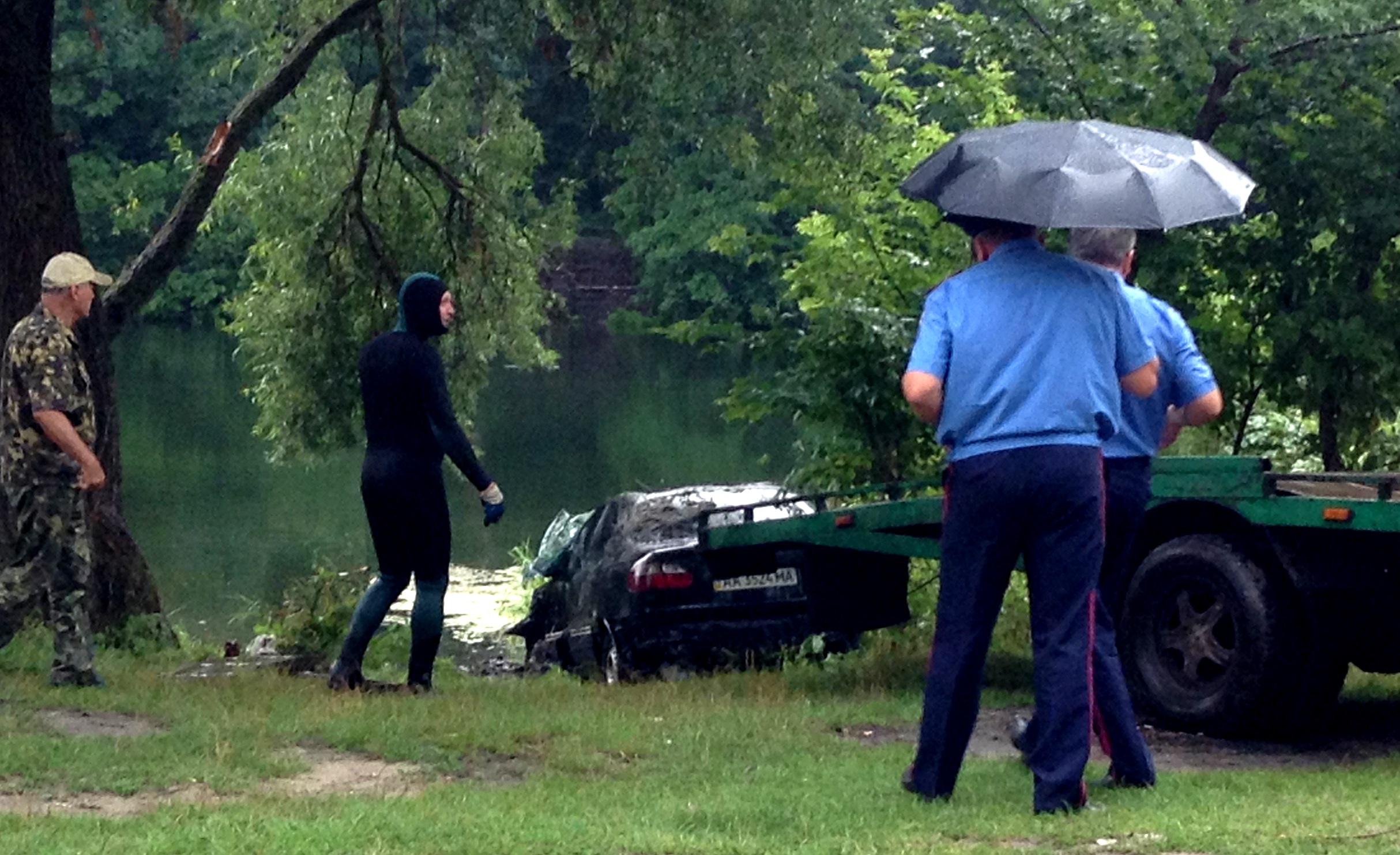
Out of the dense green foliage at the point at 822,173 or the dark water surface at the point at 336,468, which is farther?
the dark water surface at the point at 336,468

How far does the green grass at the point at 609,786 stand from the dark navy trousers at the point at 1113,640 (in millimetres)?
128

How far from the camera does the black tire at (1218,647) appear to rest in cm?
796

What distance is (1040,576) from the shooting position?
6254 mm

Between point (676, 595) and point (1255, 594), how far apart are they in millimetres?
5093

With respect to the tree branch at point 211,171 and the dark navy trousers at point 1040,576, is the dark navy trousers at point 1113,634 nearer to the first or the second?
the dark navy trousers at point 1040,576

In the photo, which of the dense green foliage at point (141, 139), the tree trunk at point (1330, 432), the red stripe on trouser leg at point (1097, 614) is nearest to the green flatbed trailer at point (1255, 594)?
the red stripe on trouser leg at point (1097, 614)

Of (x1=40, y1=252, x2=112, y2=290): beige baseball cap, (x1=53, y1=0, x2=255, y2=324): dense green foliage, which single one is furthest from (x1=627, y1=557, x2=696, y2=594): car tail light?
(x1=53, y1=0, x2=255, y2=324): dense green foliage

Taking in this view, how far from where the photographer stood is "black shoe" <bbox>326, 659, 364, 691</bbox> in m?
9.88

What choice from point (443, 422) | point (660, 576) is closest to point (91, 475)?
point (443, 422)

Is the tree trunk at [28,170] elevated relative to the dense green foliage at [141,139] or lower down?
lower down

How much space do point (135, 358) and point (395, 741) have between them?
46.8 meters

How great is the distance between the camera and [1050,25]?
12320 mm

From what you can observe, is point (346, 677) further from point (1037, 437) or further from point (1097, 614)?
point (1037, 437)

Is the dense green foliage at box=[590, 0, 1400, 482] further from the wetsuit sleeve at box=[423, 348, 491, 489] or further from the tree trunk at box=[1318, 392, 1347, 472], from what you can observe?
the wetsuit sleeve at box=[423, 348, 491, 489]
